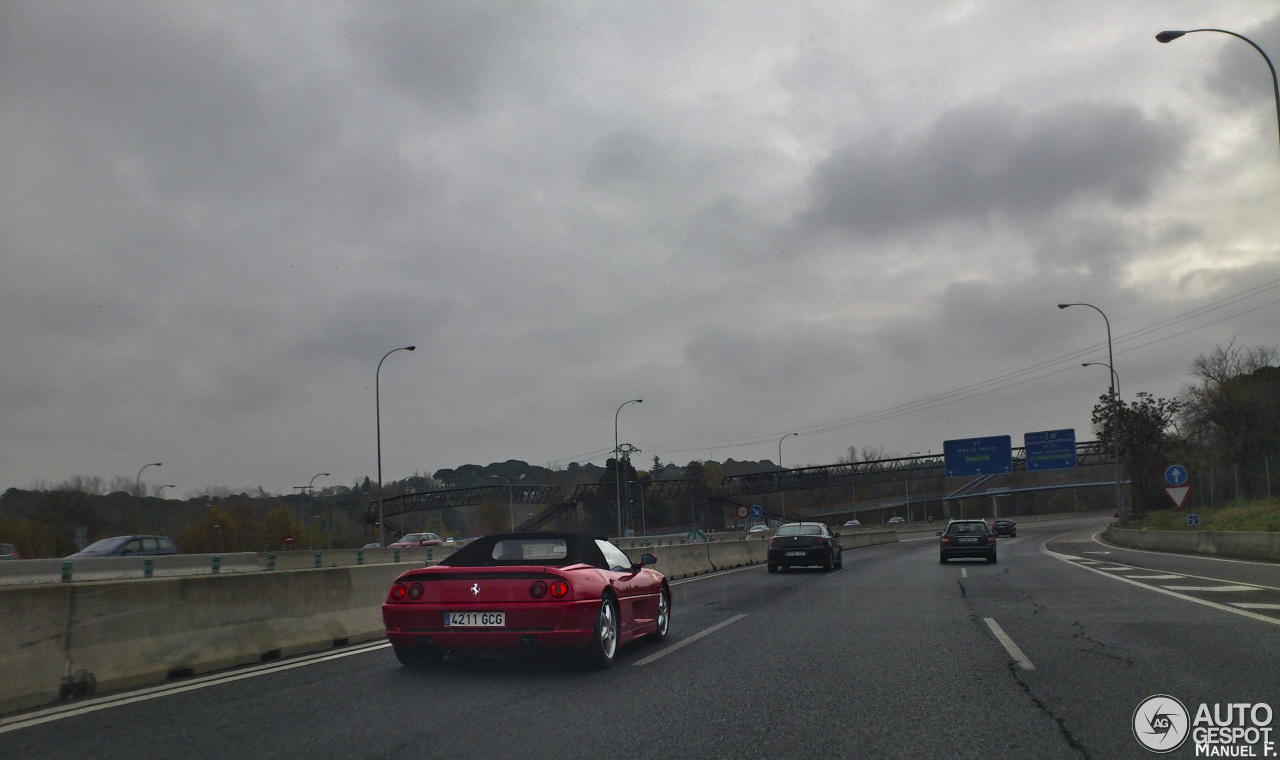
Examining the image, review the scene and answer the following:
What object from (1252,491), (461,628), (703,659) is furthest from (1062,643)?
(1252,491)

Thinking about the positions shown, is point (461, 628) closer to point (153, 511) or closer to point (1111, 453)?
point (1111, 453)

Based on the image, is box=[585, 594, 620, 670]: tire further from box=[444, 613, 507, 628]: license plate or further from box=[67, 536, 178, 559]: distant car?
box=[67, 536, 178, 559]: distant car

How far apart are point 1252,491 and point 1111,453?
16.7 metres

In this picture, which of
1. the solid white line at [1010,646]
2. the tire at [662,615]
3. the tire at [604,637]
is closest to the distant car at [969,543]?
the solid white line at [1010,646]

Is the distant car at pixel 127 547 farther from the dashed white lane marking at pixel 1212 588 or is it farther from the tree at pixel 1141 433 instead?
the tree at pixel 1141 433

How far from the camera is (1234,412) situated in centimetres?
5481

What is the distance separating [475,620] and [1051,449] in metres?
54.7

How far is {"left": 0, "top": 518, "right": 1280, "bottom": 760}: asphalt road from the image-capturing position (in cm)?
521

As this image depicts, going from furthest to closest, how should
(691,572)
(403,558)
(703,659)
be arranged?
1. (403,558)
2. (691,572)
3. (703,659)

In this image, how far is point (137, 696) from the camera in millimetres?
7125

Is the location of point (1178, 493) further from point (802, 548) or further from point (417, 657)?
point (417, 657)

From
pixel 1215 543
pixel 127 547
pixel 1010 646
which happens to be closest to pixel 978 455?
pixel 1215 543

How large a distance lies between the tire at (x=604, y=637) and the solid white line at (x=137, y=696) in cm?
302

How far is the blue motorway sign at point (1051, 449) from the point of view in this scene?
54750mm
